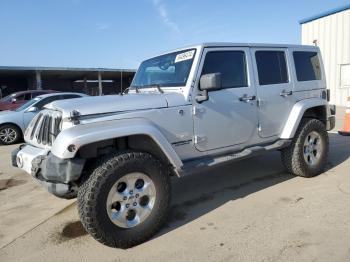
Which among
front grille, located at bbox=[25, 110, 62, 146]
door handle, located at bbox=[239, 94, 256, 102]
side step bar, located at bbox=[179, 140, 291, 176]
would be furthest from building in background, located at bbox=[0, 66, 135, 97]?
front grille, located at bbox=[25, 110, 62, 146]

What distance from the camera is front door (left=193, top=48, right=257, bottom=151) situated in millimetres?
4164

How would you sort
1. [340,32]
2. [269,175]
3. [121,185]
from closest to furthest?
[121,185] → [269,175] → [340,32]

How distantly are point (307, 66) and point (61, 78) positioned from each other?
106 ft

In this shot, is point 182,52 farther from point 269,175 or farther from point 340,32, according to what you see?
point 340,32

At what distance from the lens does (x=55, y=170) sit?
323 centimetres

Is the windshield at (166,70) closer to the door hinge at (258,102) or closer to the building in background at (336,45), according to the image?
the door hinge at (258,102)

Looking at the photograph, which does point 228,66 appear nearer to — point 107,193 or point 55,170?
point 107,193

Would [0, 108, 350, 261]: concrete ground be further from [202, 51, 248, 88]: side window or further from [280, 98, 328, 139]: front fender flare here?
[202, 51, 248, 88]: side window

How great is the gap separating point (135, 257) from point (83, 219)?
0.60 m

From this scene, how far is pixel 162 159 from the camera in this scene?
383 centimetres

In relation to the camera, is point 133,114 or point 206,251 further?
point 133,114

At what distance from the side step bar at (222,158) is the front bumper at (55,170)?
3.77 feet

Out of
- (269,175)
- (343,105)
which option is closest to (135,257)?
(269,175)

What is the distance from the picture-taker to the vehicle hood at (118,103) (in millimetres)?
3496
